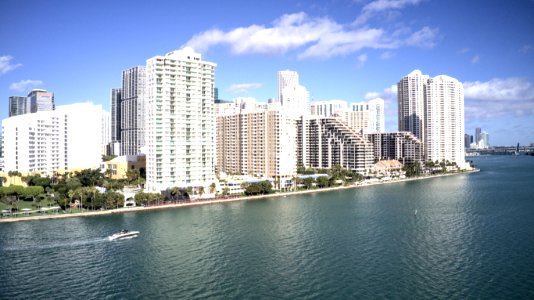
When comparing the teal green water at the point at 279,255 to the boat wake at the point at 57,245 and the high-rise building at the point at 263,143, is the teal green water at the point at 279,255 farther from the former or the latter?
the high-rise building at the point at 263,143

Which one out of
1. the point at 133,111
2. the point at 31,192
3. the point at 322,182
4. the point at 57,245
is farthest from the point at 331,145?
the point at 57,245

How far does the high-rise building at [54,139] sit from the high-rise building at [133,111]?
112 ft

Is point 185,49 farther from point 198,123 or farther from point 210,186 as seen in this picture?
point 210,186

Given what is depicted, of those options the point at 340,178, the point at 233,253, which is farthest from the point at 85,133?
the point at 233,253

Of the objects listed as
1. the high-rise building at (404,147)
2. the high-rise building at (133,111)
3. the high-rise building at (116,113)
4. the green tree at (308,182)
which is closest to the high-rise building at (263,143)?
the green tree at (308,182)

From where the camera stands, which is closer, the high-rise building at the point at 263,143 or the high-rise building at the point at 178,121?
the high-rise building at the point at 178,121

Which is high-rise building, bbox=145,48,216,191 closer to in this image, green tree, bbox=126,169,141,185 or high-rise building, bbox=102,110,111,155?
→ green tree, bbox=126,169,141,185

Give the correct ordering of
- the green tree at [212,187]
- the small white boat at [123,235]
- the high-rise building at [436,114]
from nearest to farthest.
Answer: the small white boat at [123,235]
the green tree at [212,187]
the high-rise building at [436,114]

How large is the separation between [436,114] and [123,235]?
90727 mm

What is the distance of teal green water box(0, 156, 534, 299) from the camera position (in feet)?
70.3

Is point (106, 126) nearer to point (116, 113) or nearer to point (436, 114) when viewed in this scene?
point (116, 113)

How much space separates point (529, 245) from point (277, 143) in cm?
4249

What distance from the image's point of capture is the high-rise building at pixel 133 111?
Result: 111000 mm

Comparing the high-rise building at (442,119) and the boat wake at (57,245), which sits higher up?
the high-rise building at (442,119)
